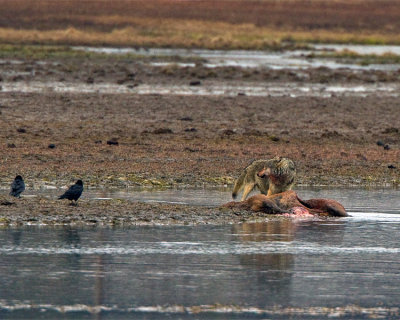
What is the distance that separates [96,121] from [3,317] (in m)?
16.8

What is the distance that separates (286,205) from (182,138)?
862 centimetres

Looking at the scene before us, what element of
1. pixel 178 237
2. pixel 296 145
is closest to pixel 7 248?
pixel 178 237

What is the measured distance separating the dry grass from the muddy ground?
44.4 meters

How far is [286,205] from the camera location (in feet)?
45.4

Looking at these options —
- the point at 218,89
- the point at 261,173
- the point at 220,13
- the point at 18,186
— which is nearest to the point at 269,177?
the point at 261,173

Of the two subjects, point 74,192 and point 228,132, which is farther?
point 228,132

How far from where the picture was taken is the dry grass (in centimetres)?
8081

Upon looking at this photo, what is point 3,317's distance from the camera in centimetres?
813

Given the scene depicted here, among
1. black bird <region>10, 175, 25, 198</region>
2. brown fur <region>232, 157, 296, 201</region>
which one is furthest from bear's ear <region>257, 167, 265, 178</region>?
black bird <region>10, 175, 25, 198</region>

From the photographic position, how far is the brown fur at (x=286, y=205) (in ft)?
44.9

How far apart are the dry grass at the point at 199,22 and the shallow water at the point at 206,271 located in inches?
2424

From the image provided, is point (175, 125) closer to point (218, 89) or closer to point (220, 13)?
point (218, 89)

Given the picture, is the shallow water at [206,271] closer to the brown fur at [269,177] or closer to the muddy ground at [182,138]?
the brown fur at [269,177]

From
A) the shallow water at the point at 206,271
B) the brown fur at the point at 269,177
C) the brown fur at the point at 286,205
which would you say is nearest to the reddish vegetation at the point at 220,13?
the brown fur at the point at 269,177
